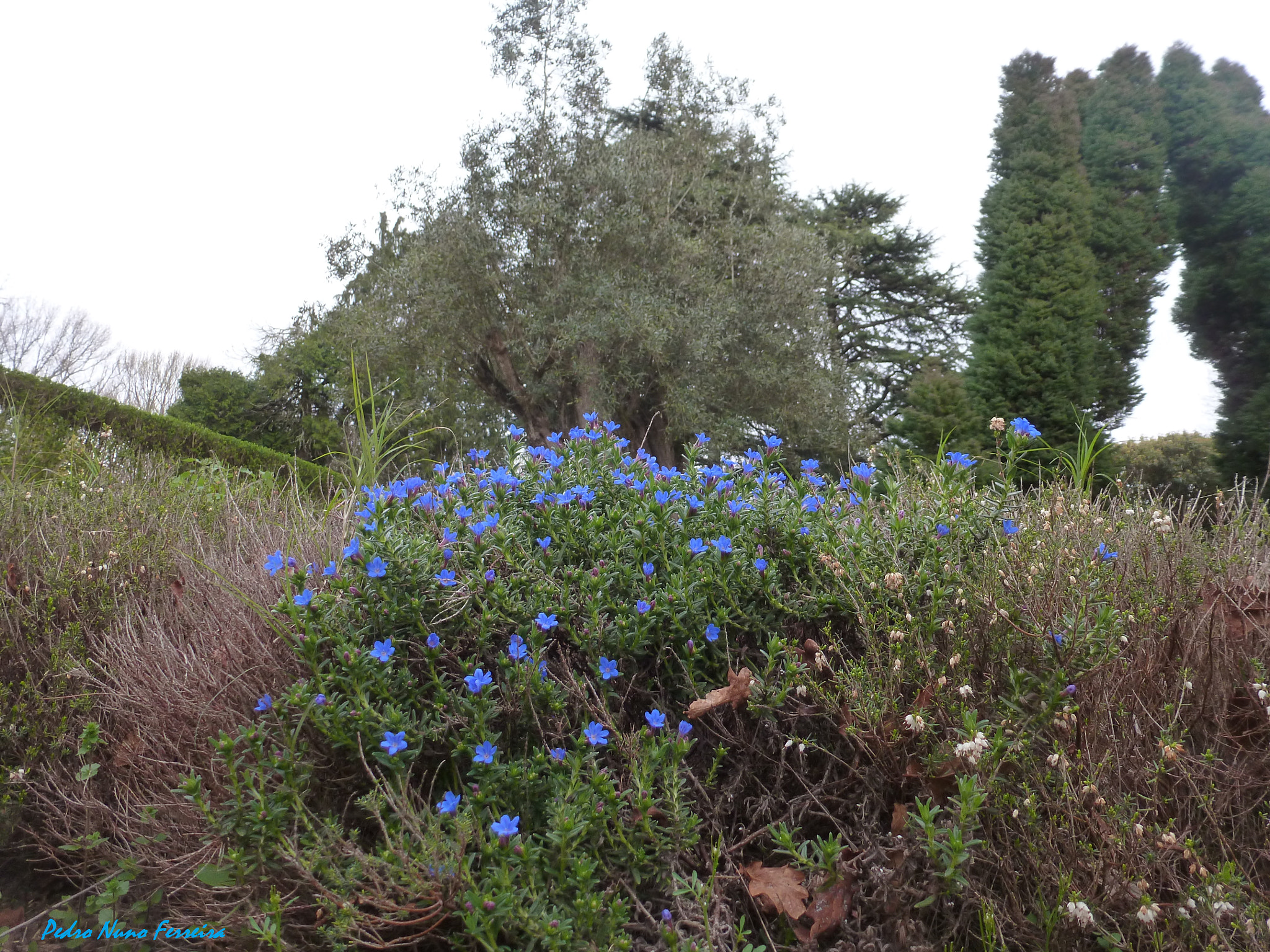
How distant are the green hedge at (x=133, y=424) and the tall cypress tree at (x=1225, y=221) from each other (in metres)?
10.9

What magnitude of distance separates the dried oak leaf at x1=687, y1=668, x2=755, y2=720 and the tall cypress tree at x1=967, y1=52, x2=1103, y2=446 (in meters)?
9.14

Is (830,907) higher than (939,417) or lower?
lower

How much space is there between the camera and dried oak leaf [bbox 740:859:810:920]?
1.71 meters

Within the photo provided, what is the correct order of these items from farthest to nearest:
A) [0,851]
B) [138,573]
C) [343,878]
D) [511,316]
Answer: [511,316] → [138,573] → [0,851] → [343,878]

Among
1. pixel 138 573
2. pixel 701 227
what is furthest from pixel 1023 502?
pixel 701 227

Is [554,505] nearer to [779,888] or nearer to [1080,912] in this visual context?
[779,888]

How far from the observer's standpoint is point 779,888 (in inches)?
68.7

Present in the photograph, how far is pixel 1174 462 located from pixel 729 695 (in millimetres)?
13395

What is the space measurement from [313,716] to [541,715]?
0.50 metres

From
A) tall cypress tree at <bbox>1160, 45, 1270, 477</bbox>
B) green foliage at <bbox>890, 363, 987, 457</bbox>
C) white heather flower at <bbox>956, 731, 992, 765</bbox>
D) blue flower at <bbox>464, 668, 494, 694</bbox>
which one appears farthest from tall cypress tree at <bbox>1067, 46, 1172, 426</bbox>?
blue flower at <bbox>464, 668, 494, 694</bbox>

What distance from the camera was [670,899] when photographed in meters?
1.68

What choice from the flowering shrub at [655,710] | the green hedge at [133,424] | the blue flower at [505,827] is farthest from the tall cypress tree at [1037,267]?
the blue flower at [505,827]

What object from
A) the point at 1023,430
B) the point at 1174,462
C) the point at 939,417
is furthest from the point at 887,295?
the point at 1023,430

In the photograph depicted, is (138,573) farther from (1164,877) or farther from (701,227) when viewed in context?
(701,227)
